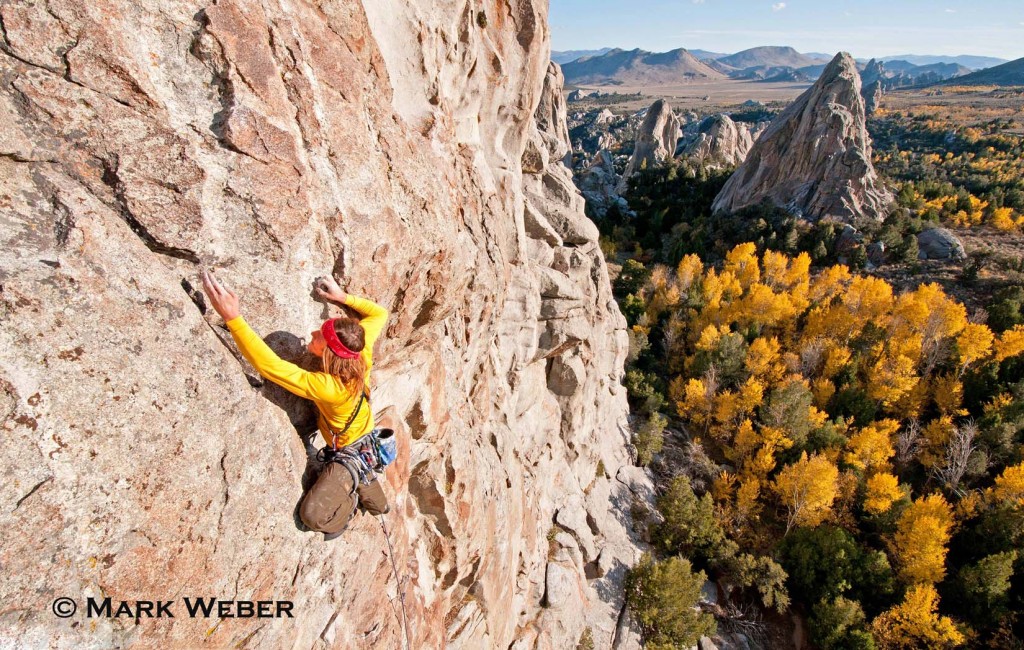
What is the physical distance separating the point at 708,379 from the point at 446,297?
30.7 meters

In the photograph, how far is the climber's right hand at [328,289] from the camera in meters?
5.55

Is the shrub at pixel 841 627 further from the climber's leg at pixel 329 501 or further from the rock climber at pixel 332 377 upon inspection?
the climber's leg at pixel 329 501

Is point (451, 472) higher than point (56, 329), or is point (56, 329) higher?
point (56, 329)

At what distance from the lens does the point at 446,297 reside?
8.22 m

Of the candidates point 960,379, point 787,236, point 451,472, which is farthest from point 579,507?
point 787,236

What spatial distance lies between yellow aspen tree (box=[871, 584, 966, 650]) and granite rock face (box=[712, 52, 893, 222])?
42.2 metres

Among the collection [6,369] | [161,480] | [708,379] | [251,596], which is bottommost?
[708,379]

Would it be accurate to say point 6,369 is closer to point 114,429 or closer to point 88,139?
point 114,429

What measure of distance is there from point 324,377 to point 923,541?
29.9m

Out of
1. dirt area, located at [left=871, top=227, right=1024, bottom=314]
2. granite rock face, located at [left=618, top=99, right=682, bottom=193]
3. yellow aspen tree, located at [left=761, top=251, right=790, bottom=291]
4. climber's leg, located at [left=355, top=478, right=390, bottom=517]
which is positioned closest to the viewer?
climber's leg, located at [left=355, top=478, right=390, bottom=517]

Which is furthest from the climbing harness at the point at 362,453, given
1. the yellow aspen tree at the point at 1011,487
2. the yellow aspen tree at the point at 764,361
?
the yellow aspen tree at the point at 764,361

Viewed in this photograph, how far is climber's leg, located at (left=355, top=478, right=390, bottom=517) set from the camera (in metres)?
5.99

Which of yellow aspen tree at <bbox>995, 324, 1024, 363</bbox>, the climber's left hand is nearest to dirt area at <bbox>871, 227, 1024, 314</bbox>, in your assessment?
yellow aspen tree at <bbox>995, 324, 1024, 363</bbox>

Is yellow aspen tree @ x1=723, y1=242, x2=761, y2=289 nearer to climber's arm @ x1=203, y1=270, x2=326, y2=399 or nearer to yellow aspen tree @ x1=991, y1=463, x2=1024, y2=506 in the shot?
yellow aspen tree @ x1=991, y1=463, x2=1024, y2=506
